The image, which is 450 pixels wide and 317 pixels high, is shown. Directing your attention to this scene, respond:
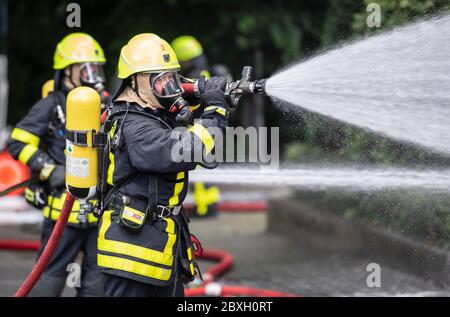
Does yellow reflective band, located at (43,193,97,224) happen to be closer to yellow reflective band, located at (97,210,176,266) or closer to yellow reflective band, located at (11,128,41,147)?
yellow reflective band, located at (11,128,41,147)

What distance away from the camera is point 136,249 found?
13.7ft

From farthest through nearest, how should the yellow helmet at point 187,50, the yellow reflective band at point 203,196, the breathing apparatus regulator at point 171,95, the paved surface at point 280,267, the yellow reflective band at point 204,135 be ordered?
1. the yellow reflective band at point 203,196
2. the yellow helmet at point 187,50
3. the paved surface at point 280,267
4. the breathing apparatus regulator at point 171,95
5. the yellow reflective band at point 204,135

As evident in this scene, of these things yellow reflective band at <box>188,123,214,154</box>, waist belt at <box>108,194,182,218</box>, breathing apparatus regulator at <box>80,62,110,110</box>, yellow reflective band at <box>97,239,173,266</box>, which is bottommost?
yellow reflective band at <box>97,239,173,266</box>

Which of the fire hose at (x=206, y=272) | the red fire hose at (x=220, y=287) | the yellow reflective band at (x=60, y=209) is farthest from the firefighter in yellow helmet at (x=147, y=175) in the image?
the red fire hose at (x=220, y=287)

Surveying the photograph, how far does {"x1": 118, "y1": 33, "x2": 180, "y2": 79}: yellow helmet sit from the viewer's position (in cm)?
422

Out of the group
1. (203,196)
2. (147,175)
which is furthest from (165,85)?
(203,196)

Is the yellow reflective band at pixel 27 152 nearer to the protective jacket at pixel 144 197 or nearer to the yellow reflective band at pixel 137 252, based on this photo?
the protective jacket at pixel 144 197

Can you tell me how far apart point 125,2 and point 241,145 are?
13.3ft

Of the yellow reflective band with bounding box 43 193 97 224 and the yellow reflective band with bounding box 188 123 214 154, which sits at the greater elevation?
the yellow reflective band with bounding box 188 123 214 154

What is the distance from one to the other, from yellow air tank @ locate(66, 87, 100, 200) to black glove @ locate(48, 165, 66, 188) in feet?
3.54

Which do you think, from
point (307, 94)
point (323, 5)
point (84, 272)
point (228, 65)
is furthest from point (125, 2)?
point (307, 94)

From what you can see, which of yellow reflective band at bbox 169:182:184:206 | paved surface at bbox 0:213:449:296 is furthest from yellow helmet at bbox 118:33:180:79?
paved surface at bbox 0:213:449:296

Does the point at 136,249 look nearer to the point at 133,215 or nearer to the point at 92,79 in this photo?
the point at 133,215

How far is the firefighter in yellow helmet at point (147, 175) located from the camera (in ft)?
13.5
